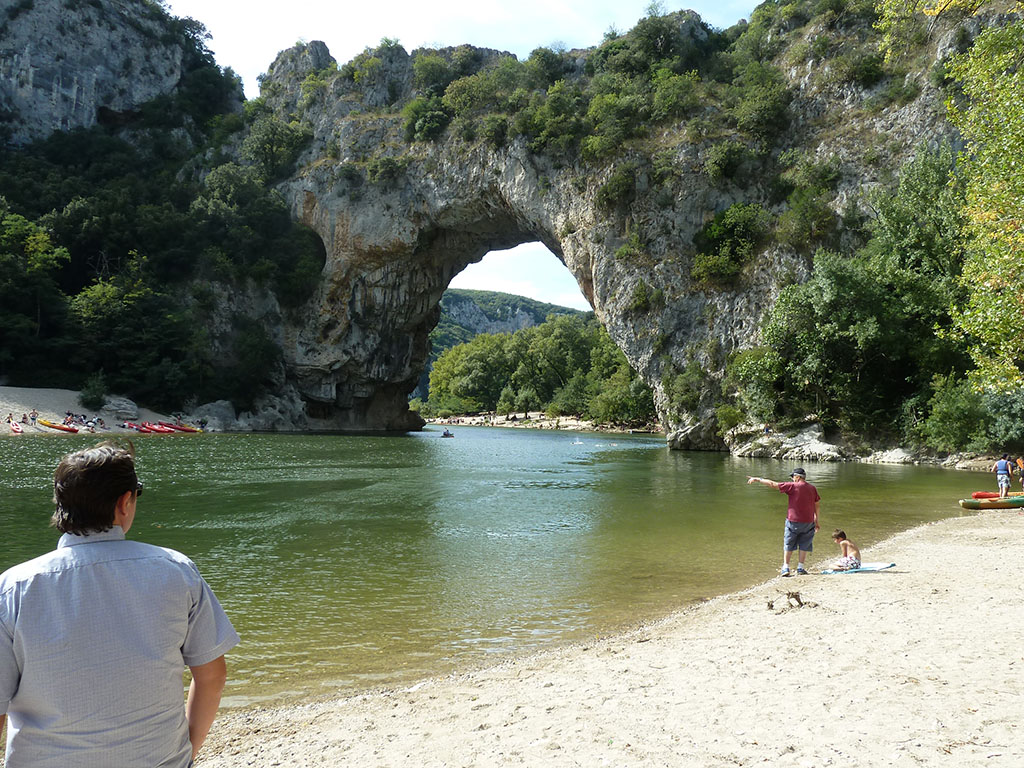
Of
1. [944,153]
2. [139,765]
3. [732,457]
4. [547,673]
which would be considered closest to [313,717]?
[547,673]

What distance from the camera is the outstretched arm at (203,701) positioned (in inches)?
81.8

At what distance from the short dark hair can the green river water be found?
13.8 ft

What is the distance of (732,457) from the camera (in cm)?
3331

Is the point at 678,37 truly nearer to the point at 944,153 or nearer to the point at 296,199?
the point at 944,153

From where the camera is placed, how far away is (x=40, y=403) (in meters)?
40.6

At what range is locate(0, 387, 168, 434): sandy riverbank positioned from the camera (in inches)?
1511

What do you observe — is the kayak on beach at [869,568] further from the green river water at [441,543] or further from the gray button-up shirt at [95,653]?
the gray button-up shirt at [95,653]

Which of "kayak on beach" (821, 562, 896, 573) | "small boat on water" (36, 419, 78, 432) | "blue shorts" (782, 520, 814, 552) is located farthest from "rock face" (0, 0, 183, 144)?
"kayak on beach" (821, 562, 896, 573)

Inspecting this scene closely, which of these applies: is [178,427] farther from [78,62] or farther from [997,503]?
[997,503]

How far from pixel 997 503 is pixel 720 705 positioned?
14.5 meters

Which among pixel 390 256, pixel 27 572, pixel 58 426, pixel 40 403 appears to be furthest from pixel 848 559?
pixel 390 256

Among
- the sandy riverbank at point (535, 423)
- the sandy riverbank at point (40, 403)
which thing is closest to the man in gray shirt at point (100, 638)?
the sandy riverbank at point (40, 403)

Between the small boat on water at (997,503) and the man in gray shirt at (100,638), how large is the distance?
1772 cm

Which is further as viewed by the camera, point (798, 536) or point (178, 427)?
point (178, 427)
